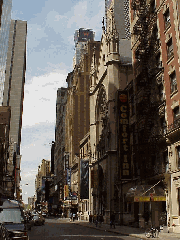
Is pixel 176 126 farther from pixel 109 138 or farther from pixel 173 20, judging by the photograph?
pixel 109 138

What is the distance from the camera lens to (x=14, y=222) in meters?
16.6

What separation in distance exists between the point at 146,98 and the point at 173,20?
9.14 meters

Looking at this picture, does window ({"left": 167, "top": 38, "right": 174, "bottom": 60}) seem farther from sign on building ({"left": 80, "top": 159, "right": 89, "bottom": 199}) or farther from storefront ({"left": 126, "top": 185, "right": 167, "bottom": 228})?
sign on building ({"left": 80, "top": 159, "right": 89, "bottom": 199})

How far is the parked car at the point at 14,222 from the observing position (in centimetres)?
1465

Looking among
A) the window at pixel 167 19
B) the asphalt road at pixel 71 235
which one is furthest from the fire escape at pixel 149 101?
the asphalt road at pixel 71 235

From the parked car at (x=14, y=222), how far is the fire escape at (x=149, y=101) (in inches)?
710

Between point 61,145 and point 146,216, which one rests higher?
point 61,145

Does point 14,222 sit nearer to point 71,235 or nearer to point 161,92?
point 71,235

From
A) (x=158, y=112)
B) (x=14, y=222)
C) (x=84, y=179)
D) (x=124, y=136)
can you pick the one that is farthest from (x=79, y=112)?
(x=14, y=222)

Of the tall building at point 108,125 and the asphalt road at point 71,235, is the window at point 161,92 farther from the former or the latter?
the asphalt road at point 71,235

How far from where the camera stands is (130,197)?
112ft

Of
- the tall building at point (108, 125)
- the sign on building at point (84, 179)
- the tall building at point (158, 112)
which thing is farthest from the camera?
the sign on building at point (84, 179)

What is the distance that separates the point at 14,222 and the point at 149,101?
23543 millimetres

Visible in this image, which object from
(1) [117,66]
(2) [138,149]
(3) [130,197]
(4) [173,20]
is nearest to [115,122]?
(1) [117,66]
